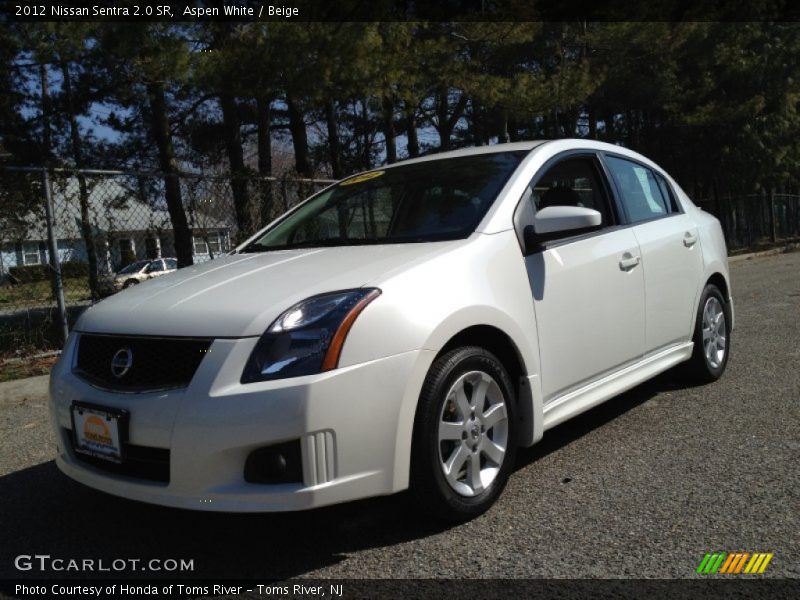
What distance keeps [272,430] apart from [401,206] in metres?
1.72

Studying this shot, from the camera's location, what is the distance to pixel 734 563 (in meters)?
2.52

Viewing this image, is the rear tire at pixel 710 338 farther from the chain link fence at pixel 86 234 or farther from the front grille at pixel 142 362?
the chain link fence at pixel 86 234

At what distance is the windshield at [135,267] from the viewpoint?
313 inches

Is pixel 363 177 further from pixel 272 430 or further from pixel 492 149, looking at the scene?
pixel 272 430

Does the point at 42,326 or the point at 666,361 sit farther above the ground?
the point at 42,326

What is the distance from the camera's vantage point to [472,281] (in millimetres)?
3045

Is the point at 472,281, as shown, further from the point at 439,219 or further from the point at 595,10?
the point at 595,10

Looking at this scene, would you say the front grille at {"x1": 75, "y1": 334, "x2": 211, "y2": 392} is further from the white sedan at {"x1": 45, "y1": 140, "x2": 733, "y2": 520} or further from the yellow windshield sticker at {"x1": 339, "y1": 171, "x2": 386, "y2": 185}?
the yellow windshield sticker at {"x1": 339, "y1": 171, "x2": 386, "y2": 185}

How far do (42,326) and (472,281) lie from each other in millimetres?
5882

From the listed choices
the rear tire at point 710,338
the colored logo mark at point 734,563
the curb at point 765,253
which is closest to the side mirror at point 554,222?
the colored logo mark at point 734,563

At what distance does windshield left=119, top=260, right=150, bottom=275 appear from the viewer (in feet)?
26.1

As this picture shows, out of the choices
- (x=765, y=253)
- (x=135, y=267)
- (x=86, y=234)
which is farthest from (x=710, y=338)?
(x=765, y=253)

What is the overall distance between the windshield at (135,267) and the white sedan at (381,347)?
4.35 metres

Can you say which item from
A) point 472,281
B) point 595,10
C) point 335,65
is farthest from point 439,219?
point 595,10
